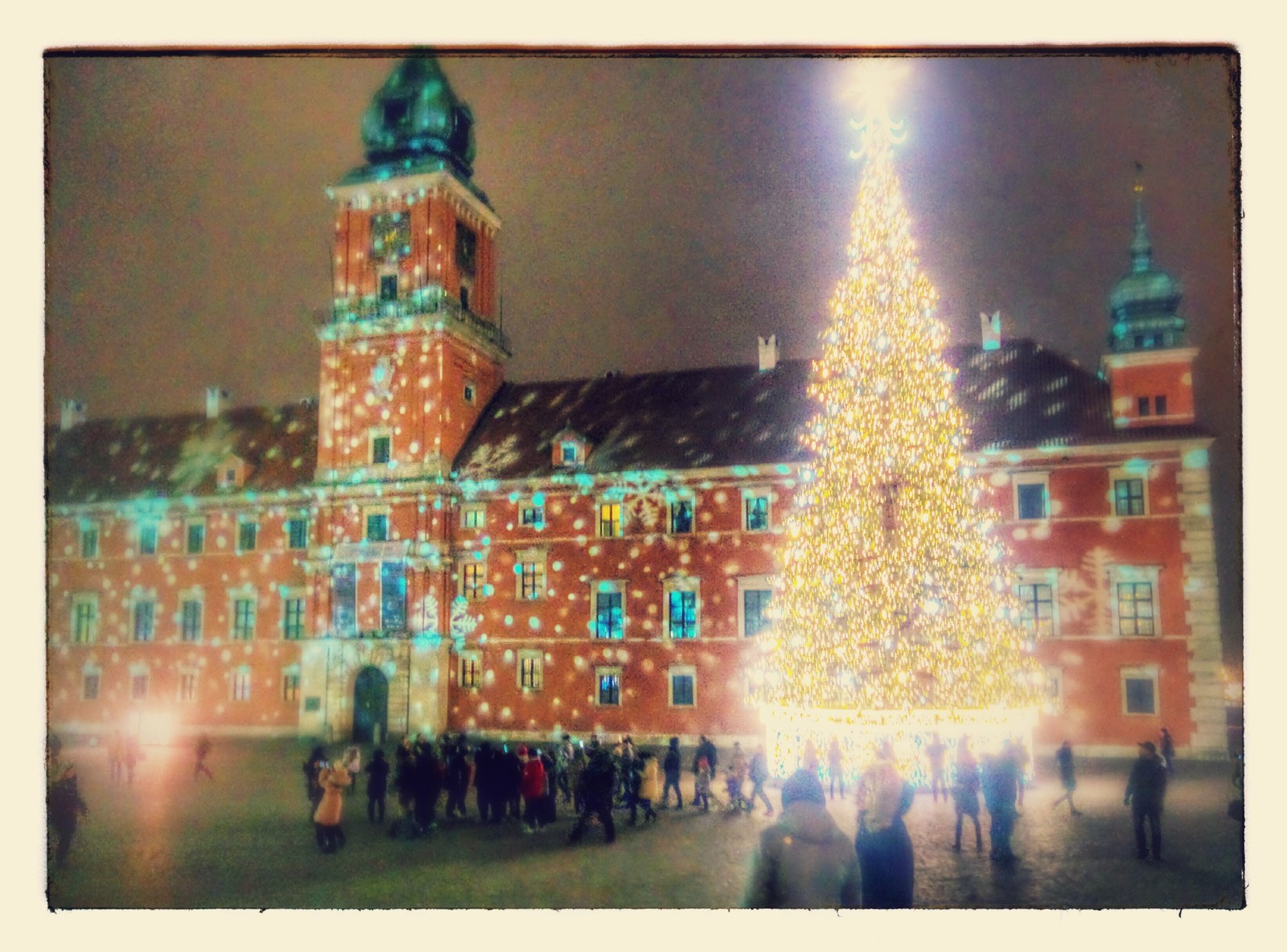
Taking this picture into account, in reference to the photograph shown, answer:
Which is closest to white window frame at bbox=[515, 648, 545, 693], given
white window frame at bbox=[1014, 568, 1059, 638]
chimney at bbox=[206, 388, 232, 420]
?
chimney at bbox=[206, 388, 232, 420]

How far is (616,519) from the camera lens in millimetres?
20891

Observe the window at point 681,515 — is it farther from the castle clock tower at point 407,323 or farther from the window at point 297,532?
the window at point 297,532

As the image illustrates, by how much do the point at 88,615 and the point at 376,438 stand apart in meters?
8.45

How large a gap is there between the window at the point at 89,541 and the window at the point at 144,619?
84.0 inches

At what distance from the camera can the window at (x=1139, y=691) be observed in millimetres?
16047

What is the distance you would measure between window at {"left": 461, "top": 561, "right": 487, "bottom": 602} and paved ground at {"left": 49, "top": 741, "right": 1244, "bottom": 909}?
7.62 m

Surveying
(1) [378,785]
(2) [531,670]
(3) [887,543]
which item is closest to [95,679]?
(1) [378,785]

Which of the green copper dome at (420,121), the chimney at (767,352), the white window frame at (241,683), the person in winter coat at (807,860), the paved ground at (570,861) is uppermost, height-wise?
the green copper dome at (420,121)

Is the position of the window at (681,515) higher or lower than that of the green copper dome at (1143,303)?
lower

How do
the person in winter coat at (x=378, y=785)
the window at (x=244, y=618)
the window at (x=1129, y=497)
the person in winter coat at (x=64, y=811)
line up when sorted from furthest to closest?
the window at (x=244, y=618) → the window at (x=1129, y=497) → the person in winter coat at (x=378, y=785) → the person in winter coat at (x=64, y=811)

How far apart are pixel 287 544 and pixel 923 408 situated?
46.0ft

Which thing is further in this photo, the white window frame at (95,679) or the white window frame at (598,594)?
the white window frame at (598,594)

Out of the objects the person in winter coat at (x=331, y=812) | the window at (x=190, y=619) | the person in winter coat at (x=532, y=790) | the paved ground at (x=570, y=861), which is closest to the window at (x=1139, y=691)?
the paved ground at (x=570, y=861)

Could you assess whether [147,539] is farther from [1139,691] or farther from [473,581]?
[1139,691]
